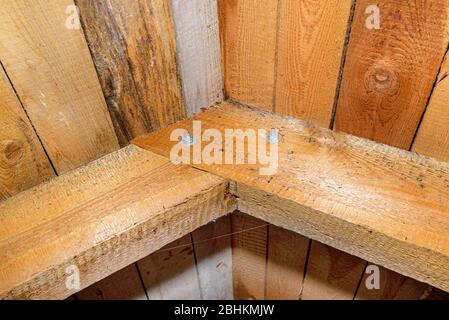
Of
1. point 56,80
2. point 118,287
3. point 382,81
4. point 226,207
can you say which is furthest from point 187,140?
point 118,287

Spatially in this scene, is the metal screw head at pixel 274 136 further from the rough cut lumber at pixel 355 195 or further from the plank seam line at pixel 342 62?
the plank seam line at pixel 342 62

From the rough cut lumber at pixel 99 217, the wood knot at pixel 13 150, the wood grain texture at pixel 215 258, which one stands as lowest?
the wood grain texture at pixel 215 258

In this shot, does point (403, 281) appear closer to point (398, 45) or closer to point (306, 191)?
point (306, 191)

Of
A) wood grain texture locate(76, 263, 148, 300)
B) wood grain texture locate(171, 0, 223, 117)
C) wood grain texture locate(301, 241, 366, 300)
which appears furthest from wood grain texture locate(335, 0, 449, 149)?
wood grain texture locate(76, 263, 148, 300)

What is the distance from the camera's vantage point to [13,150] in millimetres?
Result: 729

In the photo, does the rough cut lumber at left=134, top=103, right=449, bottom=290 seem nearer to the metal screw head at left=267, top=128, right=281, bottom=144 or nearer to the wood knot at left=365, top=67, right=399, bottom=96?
the metal screw head at left=267, top=128, right=281, bottom=144

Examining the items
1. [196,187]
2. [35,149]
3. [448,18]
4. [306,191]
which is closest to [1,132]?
[35,149]

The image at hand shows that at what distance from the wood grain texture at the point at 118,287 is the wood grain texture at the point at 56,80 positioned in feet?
1.50

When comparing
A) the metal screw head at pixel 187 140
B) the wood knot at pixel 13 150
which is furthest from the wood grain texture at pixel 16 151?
the metal screw head at pixel 187 140

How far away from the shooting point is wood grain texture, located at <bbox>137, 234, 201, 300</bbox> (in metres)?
1.19

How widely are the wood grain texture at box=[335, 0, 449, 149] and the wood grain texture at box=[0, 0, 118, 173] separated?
52 cm

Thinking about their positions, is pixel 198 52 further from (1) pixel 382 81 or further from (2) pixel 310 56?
(1) pixel 382 81

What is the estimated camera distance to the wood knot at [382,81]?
721 mm

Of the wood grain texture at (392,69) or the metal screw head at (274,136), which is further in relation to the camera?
the metal screw head at (274,136)
